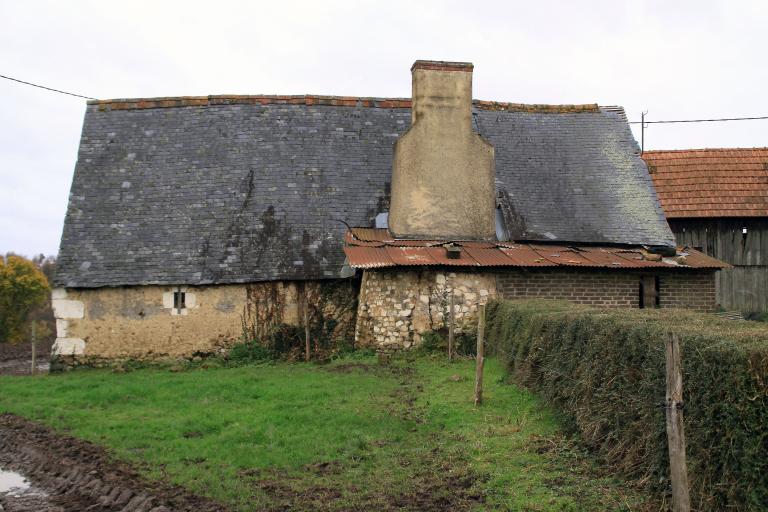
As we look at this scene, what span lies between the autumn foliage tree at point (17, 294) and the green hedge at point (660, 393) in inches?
1332

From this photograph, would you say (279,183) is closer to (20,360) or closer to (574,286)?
(574,286)

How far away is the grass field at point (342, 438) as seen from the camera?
7641mm

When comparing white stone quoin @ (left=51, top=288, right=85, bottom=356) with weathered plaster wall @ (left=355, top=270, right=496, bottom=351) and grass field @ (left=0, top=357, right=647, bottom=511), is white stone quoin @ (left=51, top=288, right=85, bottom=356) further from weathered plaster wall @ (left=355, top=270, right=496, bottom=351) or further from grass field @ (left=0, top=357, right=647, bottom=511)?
weathered plaster wall @ (left=355, top=270, right=496, bottom=351)

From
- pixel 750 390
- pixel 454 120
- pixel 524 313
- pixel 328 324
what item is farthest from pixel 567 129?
pixel 750 390

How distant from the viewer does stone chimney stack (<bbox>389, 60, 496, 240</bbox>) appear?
19828 mm

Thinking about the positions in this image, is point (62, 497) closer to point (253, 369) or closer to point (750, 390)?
point (750, 390)

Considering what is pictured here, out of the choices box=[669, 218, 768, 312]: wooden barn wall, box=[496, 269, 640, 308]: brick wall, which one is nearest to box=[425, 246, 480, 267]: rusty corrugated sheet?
box=[496, 269, 640, 308]: brick wall

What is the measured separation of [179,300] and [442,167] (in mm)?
7673

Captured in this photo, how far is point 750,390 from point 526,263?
1207 centimetres

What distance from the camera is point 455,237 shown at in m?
19.8

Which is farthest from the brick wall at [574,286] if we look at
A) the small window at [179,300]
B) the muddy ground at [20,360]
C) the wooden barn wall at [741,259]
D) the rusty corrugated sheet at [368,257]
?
the muddy ground at [20,360]

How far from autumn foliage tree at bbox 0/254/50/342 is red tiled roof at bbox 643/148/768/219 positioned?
3028 centimetres

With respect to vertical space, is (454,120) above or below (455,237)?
above

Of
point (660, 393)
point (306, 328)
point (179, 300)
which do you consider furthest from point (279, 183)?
point (660, 393)
